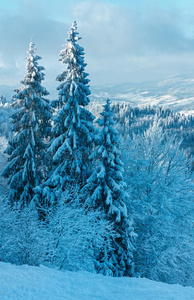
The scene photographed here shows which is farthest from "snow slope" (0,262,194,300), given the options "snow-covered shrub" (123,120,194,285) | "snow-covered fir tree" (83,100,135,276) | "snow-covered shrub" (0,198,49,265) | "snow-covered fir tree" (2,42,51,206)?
"snow-covered fir tree" (2,42,51,206)

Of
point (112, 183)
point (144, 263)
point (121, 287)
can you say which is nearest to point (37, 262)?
point (121, 287)

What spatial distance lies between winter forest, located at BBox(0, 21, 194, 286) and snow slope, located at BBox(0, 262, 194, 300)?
4.83 metres

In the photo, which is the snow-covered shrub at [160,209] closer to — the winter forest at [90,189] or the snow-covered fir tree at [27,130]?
the winter forest at [90,189]

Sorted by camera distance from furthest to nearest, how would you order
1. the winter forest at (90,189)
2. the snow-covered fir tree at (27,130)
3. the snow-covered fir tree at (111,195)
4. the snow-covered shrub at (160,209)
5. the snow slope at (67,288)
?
the snow-covered fir tree at (27,130) < the snow-covered shrub at (160,209) < the snow-covered fir tree at (111,195) < the winter forest at (90,189) < the snow slope at (67,288)

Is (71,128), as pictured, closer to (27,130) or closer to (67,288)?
(27,130)

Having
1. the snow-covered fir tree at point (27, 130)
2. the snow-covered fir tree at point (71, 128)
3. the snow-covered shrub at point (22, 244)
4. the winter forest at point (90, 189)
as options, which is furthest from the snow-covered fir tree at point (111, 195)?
the snow-covered fir tree at point (27, 130)

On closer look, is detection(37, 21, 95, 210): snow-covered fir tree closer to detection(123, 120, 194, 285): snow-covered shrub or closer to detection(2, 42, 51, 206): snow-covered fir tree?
detection(2, 42, 51, 206): snow-covered fir tree

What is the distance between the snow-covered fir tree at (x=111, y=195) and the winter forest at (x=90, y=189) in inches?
2.6

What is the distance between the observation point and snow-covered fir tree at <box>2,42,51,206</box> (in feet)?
56.6

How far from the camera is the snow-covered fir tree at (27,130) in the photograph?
17250mm

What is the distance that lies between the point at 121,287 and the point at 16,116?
14.7 metres

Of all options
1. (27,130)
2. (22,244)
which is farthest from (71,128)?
(22,244)

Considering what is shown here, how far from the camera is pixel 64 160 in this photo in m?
16.0

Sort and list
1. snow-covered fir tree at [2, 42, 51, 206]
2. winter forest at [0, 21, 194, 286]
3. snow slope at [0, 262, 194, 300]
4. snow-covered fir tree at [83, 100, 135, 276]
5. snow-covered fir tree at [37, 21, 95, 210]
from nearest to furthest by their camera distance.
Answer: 1. snow slope at [0, 262, 194, 300]
2. winter forest at [0, 21, 194, 286]
3. snow-covered fir tree at [83, 100, 135, 276]
4. snow-covered fir tree at [37, 21, 95, 210]
5. snow-covered fir tree at [2, 42, 51, 206]
